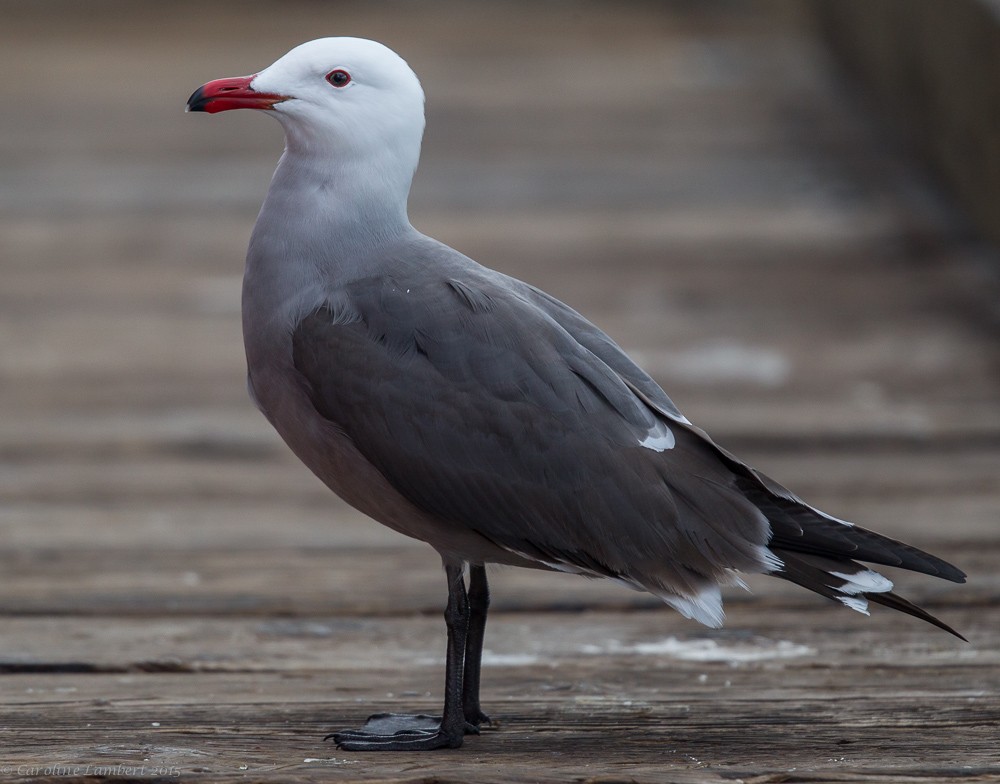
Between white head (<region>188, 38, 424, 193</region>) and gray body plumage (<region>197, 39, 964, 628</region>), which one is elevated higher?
white head (<region>188, 38, 424, 193</region>)

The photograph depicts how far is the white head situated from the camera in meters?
2.25

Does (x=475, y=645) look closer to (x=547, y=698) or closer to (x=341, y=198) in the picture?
(x=547, y=698)

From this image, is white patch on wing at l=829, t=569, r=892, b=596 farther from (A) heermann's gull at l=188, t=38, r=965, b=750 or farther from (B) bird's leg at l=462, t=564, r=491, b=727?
(B) bird's leg at l=462, t=564, r=491, b=727

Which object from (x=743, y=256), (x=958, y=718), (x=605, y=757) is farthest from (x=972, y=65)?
(x=605, y=757)

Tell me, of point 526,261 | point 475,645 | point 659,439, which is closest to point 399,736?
point 475,645

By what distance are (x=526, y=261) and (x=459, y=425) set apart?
306cm

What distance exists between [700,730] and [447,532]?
470mm

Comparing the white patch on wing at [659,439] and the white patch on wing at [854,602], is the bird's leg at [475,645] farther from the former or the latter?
Answer: the white patch on wing at [854,602]

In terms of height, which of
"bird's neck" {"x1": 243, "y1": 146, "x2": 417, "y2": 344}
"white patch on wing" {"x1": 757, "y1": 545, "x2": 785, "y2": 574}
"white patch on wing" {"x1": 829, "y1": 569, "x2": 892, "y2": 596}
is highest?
"bird's neck" {"x1": 243, "y1": 146, "x2": 417, "y2": 344}

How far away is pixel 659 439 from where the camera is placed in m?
2.20

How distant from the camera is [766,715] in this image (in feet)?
7.55

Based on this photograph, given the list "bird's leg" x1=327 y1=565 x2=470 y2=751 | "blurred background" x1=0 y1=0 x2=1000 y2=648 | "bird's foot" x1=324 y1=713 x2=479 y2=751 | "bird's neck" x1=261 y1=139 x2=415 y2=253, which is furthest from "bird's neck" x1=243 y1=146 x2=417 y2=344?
"blurred background" x1=0 y1=0 x2=1000 y2=648

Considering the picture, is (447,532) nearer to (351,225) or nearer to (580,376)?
(580,376)

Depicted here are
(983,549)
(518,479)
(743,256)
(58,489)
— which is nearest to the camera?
(518,479)
